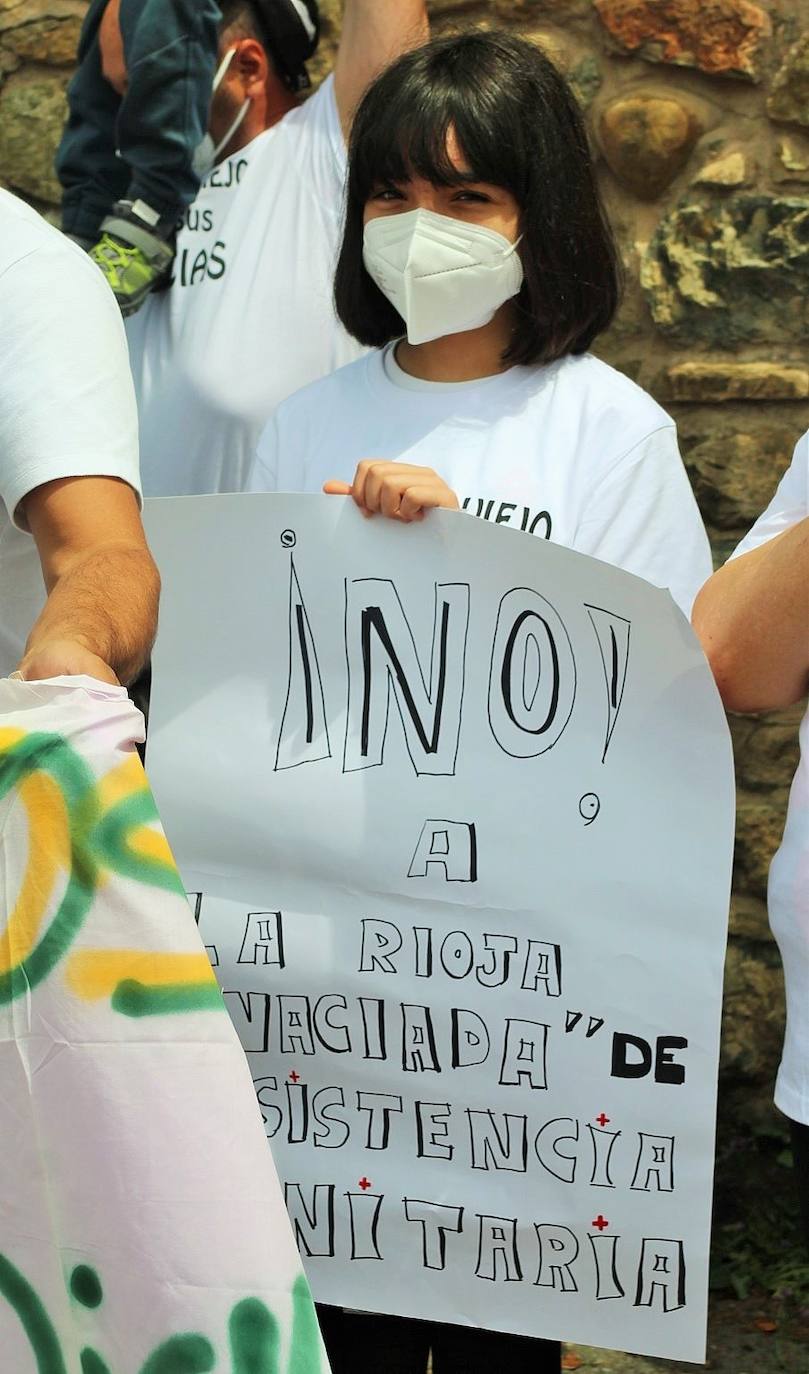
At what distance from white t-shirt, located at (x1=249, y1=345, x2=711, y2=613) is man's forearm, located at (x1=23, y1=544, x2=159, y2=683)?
1.54ft

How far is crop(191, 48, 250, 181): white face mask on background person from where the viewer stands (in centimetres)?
242

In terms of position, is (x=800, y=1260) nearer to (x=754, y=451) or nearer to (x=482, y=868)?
(x=754, y=451)

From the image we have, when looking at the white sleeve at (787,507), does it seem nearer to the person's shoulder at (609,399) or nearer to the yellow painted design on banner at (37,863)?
the person's shoulder at (609,399)

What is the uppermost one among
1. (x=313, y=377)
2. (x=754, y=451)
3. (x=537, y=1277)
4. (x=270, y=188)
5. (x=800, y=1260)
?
(x=270, y=188)

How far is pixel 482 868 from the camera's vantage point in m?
1.54

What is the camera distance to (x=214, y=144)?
2.46m

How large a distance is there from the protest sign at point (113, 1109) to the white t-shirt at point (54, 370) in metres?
0.33

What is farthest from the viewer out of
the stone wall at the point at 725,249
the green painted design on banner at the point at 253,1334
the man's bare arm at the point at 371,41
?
the stone wall at the point at 725,249

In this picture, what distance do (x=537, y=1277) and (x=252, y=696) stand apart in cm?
63

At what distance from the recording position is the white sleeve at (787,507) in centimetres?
150

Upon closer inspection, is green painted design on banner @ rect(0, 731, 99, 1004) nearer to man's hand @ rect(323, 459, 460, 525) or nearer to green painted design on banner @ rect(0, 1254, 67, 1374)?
green painted design on banner @ rect(0, 1254, 67, 1374)

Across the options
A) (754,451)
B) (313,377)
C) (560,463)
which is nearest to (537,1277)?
(560,463)

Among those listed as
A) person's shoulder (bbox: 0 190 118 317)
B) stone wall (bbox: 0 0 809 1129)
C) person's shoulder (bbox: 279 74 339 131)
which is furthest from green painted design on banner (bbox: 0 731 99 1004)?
stone wall (bbox: 0 0 809 1129)

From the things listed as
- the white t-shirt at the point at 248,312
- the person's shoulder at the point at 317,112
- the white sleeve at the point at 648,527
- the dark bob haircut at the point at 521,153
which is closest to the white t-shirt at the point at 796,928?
Answer: the white sleeve at the point at 648,527
